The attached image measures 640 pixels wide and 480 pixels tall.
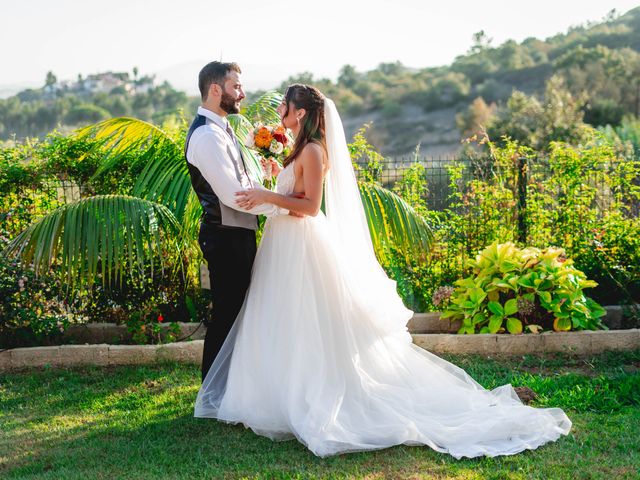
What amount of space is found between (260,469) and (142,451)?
78 cm

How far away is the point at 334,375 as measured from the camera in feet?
14.3

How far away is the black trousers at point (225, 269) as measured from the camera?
4.66m

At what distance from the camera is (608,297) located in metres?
6.78

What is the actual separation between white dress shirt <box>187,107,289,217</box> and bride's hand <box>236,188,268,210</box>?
1.4 inches

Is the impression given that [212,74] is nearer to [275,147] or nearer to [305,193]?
[275,147]

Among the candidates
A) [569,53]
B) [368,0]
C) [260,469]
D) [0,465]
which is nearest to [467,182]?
[260,469]

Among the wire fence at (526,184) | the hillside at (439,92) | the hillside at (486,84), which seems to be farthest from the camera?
the hillside at (439,92)

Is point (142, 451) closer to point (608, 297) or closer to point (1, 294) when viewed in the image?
point (1, 294)

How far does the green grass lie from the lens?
3836 millimetres

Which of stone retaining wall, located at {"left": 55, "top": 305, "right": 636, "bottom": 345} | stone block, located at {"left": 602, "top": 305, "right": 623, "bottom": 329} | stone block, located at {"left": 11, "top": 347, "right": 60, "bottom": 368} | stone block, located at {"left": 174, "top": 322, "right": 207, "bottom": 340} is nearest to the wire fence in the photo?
stone block, located at {"left": 602, "top": 305, "right": 623, "bottom": 329}

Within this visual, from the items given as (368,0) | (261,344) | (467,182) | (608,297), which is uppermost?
(368,0)

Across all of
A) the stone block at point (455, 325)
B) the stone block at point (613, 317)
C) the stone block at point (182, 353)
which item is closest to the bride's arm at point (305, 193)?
the stone block at point (182, 353)

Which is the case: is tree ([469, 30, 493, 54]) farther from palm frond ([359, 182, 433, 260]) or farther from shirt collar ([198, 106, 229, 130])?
shirt collar ([198, 106, 229, 130])

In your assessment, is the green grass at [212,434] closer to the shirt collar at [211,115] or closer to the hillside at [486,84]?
the shirt collar at [211,115]
